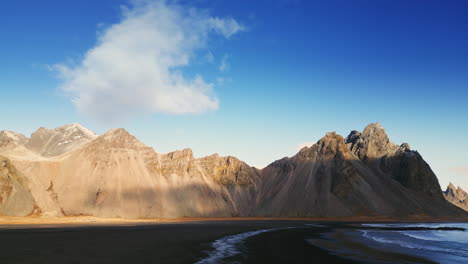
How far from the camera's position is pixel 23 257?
951 inches

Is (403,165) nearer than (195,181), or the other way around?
(195,181)

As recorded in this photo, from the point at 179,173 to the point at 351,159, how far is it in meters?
80.6

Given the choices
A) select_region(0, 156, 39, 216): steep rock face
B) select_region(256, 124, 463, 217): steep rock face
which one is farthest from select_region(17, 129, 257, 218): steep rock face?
select_region(256, 124, 463, 217): steep rock face

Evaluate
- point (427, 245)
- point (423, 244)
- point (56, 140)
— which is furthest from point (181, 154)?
point (427, 245)

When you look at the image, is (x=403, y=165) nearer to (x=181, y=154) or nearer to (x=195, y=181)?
(x=195, y=181)

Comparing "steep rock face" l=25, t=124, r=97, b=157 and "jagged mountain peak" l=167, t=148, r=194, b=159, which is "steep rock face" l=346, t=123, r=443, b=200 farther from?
"steep rock face" l=25, t=124, r=97, b=157

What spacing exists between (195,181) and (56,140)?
2340 inches

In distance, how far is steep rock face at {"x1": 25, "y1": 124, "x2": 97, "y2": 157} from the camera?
13712 centimetres

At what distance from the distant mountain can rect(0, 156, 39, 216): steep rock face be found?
0.29 metres

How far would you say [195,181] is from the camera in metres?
144

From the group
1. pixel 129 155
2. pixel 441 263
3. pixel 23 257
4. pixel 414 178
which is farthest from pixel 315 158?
pixel 23 257

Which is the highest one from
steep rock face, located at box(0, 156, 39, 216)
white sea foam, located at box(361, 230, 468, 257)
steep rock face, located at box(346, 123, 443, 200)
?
steep rock face, located at box(346, 123, 443, 200)

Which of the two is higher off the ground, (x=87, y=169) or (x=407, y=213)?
(x=87, y=169)

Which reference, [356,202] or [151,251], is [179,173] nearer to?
[356,202]
